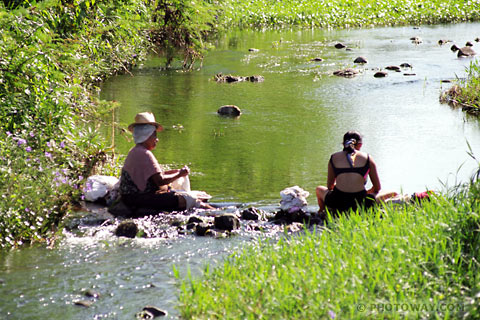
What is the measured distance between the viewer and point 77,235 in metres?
8.11

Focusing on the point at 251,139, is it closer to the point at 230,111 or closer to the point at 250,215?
the point at 230,111

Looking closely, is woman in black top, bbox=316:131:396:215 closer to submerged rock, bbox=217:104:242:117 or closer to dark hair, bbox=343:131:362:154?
dark hair, bbox=343:131:362:154

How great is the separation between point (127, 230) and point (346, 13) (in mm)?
32399

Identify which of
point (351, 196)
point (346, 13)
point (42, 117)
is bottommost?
point (351, 196)

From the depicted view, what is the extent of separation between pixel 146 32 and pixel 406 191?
8977mm

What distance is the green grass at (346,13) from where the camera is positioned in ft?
120

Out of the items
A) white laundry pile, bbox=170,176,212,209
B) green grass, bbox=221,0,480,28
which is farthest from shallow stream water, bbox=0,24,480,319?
green grass, bbox=221,0,480,28

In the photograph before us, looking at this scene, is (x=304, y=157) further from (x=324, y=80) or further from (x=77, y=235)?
(x=324, y=80)

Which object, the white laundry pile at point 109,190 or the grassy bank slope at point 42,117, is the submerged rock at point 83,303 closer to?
the grassy bank slope at point 42,117

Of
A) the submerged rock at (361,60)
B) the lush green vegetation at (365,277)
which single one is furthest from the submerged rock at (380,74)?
the lush green vegetation at (365,277)

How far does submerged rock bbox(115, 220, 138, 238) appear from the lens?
8.04 m

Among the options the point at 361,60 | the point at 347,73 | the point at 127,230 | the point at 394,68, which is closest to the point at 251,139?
the point at 127,230

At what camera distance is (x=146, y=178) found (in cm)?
879

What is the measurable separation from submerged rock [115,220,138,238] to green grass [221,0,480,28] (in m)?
28.6
